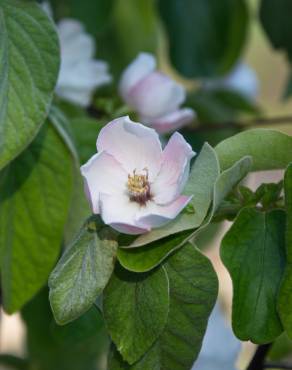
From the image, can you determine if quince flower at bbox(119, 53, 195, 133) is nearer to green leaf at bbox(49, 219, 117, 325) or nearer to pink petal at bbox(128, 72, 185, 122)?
pink petal at bbox(128, 72, 185, 122)

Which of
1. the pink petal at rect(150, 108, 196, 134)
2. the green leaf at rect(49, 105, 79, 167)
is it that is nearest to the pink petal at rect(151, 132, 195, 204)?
the green leaf at rect(49, 105, 79, 167)

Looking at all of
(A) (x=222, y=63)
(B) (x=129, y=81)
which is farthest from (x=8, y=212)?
(A) (x=222, y=63)

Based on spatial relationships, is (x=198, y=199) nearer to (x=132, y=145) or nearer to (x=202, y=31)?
(x=132, y=145)

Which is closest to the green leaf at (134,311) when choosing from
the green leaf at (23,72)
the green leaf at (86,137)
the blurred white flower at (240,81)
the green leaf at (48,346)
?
the green leaf at (23,72)

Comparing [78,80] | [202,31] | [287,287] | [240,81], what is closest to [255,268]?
[287,287]

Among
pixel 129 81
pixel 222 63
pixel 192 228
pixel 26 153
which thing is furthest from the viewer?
pixel 222 63

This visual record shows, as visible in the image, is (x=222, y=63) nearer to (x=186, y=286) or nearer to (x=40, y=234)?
(x=40, y=234)
